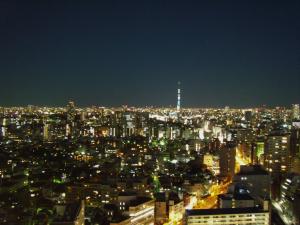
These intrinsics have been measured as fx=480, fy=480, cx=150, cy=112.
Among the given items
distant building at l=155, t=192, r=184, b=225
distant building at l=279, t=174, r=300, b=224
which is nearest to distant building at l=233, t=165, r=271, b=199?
distant building at l=279, t=174, r=300, b=224

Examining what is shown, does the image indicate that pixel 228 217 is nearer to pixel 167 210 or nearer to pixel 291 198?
pixel 167 210

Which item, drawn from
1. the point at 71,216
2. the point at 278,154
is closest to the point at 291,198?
the point at 278,154

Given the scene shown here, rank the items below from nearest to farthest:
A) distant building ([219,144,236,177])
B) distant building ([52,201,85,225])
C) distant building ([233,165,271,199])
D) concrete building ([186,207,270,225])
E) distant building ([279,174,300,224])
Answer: distant building ([52,201,85,225])
concrete building ([186,207,270,225])
distant building ([279,174,300,224])
distant building ([233,165,271,199])
distant building ([219,144,236,177])

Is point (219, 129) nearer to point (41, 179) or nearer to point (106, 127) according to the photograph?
point (106, 127)

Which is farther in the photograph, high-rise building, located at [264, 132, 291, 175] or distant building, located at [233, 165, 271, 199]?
high-rise building, located at [264, 132, 291, 175]

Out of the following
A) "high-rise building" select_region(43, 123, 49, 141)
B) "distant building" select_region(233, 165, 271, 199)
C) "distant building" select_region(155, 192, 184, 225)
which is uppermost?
"high-rise building" select_region(43, 123, 49, 141)

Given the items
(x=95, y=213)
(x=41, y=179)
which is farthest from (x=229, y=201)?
(x=41, y=179)

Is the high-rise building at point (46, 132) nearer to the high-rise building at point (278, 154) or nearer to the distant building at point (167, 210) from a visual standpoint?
the high-rise building at point (278, 154)

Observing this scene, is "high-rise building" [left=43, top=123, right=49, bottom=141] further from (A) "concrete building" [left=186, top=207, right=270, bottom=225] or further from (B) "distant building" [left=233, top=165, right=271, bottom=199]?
(A) "concrete building" [left=186, top=207, right=270, bottom=225]

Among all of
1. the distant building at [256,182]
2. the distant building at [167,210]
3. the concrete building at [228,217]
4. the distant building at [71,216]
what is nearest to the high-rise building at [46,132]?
the distant building at [256,182]

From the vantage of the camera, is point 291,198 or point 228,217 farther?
point 291,198

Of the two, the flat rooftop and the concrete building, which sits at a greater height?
the flat rooftop
